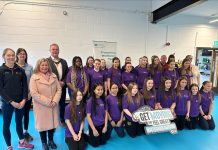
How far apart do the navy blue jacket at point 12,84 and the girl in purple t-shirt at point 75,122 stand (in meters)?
0.66

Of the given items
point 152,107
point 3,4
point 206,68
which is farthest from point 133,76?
point 206,68

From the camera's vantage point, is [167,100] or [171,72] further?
[171,72]

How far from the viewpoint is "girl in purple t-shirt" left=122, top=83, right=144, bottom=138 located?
3.14m

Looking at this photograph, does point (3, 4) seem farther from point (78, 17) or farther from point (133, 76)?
point (133, 76)

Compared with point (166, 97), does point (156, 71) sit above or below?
above

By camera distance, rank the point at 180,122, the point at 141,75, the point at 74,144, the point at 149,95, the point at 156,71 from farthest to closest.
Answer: the point at 156,71 → the point at 141,75 → the point at 180,122 → the point at 149,95 → the point at 74,144

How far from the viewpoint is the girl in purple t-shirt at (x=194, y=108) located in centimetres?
354

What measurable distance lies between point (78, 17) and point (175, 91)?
131 inches

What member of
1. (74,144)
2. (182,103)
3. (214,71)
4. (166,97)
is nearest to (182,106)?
(182,103)

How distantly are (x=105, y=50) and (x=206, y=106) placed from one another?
10.1ft

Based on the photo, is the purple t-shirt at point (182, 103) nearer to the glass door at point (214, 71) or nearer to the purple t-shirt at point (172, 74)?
the purple t-shirt at point (172, 74)

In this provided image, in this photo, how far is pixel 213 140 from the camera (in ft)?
10.0

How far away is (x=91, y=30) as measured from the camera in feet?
17.2

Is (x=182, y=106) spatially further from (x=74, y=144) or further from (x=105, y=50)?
(x=105, y=50)
